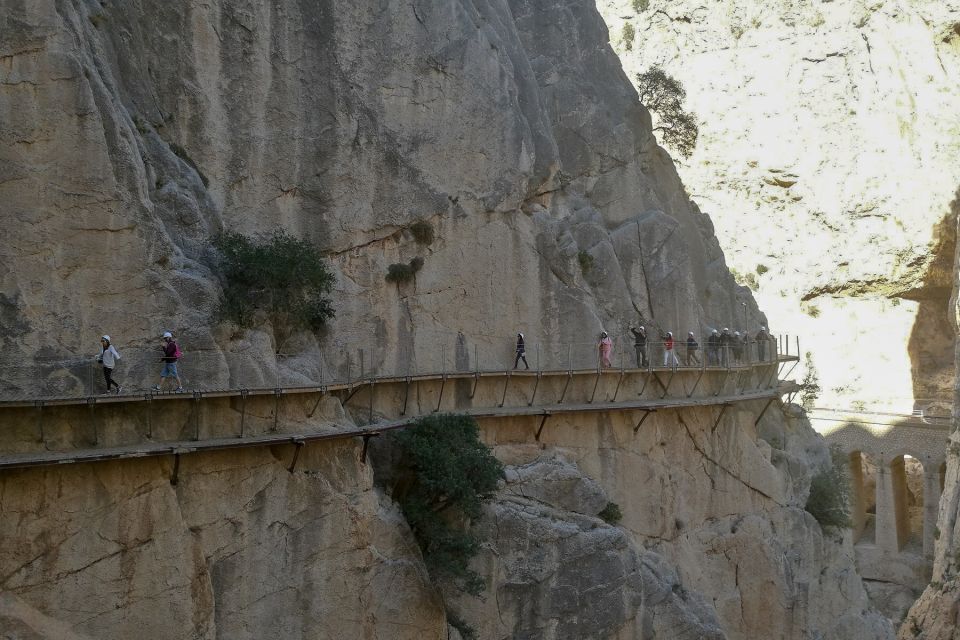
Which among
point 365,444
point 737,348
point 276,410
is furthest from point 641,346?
point 276,410

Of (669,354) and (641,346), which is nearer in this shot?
(641,346)

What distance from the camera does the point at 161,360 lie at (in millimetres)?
18125

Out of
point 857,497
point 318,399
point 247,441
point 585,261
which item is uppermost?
point 585,261

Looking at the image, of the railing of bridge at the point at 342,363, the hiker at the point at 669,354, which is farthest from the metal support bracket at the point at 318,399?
the hiker at the point at 669,354

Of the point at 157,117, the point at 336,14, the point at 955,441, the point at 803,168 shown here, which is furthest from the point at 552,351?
the point at 803,168

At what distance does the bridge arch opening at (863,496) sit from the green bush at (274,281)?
4229 cm

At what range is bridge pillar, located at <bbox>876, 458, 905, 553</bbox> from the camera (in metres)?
54.5

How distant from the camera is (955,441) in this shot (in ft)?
146

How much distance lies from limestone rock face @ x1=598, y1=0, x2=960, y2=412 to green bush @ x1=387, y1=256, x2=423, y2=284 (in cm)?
3972

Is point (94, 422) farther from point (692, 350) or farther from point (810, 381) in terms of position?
point (810, 381)

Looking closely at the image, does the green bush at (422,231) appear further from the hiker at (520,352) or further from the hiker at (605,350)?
the hiker at (605,350)

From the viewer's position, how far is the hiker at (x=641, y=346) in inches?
1196

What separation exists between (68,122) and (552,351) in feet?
52.0

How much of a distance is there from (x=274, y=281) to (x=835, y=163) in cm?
5031
